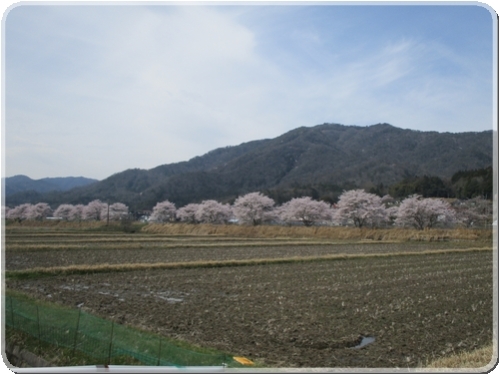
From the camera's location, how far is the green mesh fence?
5676mm

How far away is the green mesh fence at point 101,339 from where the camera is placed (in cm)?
568

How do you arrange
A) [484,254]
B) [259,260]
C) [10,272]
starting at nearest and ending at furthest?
[10,272], [259,260], [484,254]

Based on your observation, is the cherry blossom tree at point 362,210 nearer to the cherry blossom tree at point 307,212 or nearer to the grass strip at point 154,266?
the cherry blossom tree at point 307,212

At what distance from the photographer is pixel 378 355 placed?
6254 mm

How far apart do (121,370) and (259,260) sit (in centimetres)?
1298

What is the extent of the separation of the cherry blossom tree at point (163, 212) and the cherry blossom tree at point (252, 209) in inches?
651

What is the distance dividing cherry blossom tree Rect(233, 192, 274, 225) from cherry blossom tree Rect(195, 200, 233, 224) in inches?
161

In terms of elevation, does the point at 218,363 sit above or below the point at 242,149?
below

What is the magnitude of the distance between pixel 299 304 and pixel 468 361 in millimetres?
4248

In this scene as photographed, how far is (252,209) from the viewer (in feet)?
167

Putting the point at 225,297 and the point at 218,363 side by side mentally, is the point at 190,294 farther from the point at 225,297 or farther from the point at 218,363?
the point at 218,363

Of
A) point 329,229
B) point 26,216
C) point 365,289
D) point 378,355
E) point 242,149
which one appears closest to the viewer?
point 378,355

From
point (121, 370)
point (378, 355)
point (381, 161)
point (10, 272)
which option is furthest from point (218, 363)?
point (381, 161)

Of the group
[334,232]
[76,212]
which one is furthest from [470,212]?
[76,212]
